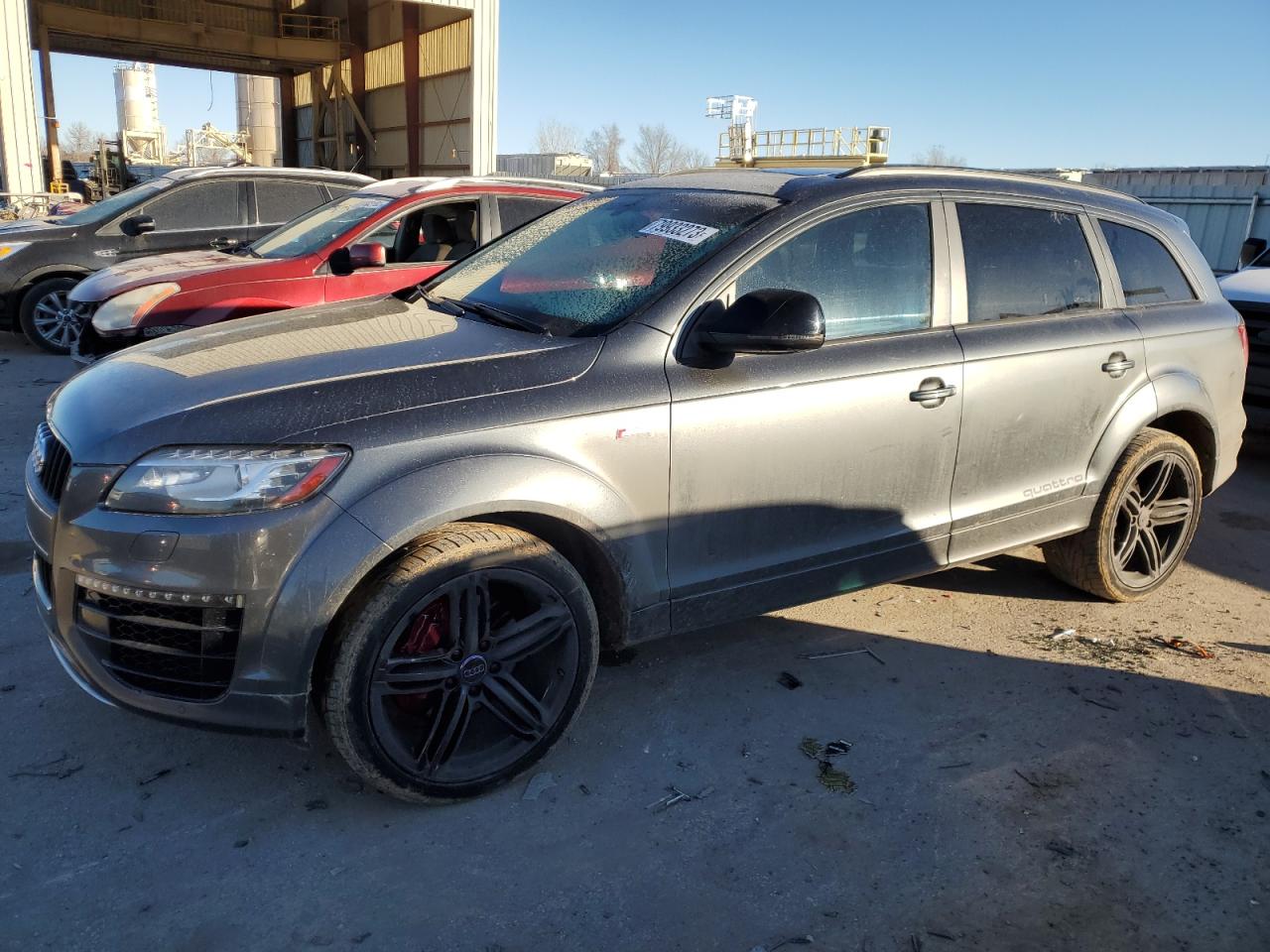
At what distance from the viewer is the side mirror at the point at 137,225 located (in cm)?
896

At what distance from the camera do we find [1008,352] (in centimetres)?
368

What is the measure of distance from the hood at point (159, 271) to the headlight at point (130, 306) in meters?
0.11

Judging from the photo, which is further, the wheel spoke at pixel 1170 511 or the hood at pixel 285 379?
the wheel spoke at pixel 1170 511

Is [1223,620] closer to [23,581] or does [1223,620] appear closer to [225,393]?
[225,393]

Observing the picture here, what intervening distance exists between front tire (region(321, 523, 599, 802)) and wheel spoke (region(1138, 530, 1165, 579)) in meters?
2.88

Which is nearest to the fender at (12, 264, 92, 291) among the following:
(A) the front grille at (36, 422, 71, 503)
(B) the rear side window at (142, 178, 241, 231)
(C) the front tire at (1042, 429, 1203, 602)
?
(B) the rear side window at (142, 178, 241, 231)

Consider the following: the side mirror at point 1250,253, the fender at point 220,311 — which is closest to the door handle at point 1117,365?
the fender at point 220,311

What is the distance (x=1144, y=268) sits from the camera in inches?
170

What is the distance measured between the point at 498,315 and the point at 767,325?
97 centimetres

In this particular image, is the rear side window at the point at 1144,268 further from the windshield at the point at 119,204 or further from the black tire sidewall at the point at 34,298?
the black tire sidewall at the point at 34,298

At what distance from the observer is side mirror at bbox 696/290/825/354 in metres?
2.90

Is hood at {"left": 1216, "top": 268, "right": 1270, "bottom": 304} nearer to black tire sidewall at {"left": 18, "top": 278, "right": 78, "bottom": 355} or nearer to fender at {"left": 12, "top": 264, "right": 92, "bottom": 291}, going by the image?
fender at {"left": 12, "top": 264, "right": 92, "bottom": 291}

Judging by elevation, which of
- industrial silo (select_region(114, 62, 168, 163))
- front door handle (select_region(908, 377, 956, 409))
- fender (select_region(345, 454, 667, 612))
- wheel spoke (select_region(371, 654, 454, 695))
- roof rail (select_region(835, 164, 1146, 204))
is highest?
industrial silo (select_region(114, 62, 168, 163))

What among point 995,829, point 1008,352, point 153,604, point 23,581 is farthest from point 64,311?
point 995,829
